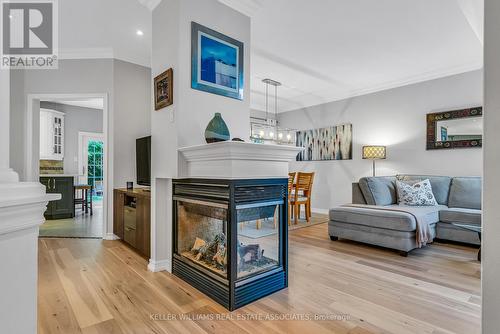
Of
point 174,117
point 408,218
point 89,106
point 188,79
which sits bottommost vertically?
point 408,218

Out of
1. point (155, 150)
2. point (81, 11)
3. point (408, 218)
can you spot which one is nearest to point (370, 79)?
point (408, 218)

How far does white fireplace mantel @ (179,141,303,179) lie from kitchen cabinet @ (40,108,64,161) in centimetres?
549

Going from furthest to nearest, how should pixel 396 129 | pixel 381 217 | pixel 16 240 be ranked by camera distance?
1. pixel 396 129
2. pixel 381 217
3. pixel 16 240

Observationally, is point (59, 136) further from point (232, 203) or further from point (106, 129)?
point (232, 203)

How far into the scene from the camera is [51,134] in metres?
6.04

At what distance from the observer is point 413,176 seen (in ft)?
14.4

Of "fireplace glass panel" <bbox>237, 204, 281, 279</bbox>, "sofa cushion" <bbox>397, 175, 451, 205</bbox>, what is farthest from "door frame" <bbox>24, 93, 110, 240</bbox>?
"sofa cushion" <bbox>397, 175, 451, 205</bbox>

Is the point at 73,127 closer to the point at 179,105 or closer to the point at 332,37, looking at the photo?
the point at 179,105

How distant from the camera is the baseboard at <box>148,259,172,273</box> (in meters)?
2.49

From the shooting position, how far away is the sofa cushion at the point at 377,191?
3.81 m

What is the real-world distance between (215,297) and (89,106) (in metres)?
6.77

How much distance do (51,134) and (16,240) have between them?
6.86 m

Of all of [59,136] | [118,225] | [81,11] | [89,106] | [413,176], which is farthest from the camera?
[89,106]

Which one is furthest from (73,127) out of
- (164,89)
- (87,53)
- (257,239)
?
(257,239)
